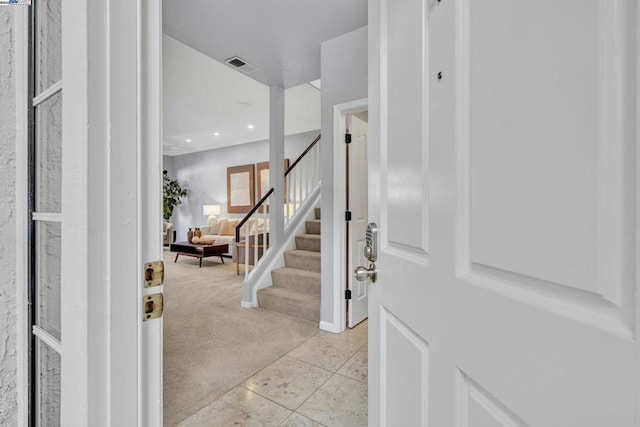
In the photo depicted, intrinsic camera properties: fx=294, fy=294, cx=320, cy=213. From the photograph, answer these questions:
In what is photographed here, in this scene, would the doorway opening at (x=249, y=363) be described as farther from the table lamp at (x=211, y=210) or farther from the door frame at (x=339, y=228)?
the table lamp at (x=211, y=210)

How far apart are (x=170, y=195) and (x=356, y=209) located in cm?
690

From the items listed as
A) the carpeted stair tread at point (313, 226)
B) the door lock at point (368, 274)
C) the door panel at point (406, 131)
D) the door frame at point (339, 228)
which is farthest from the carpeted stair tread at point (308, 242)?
the door panel at point (406, 131)

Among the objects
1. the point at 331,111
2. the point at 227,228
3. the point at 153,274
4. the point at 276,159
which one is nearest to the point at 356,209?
the point at 331,111

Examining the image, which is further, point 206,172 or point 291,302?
point 206,172

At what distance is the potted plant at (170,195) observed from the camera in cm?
785

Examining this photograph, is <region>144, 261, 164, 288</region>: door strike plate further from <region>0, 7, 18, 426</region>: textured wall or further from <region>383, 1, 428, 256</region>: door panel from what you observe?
<region>383, 1, 428, 256</region>: door panel

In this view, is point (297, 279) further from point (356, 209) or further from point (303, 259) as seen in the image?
point (356, 209)

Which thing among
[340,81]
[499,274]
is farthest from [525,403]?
[340,81]

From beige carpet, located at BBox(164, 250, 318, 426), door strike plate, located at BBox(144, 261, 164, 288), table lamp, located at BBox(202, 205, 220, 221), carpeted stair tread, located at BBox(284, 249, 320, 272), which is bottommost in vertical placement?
beige carpet, located at BBox(164, 250, 318, 426)

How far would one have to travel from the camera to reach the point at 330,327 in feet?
8.73

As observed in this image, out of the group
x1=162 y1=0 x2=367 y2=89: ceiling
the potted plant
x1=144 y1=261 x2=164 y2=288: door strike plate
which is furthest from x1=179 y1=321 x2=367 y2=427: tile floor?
the potted plant

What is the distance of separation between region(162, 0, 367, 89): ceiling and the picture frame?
14.8 feet

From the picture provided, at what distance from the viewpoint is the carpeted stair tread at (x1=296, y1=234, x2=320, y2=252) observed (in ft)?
12.0

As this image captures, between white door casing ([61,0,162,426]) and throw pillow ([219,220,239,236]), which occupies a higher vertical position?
white door casing ([61,0,162,426])
